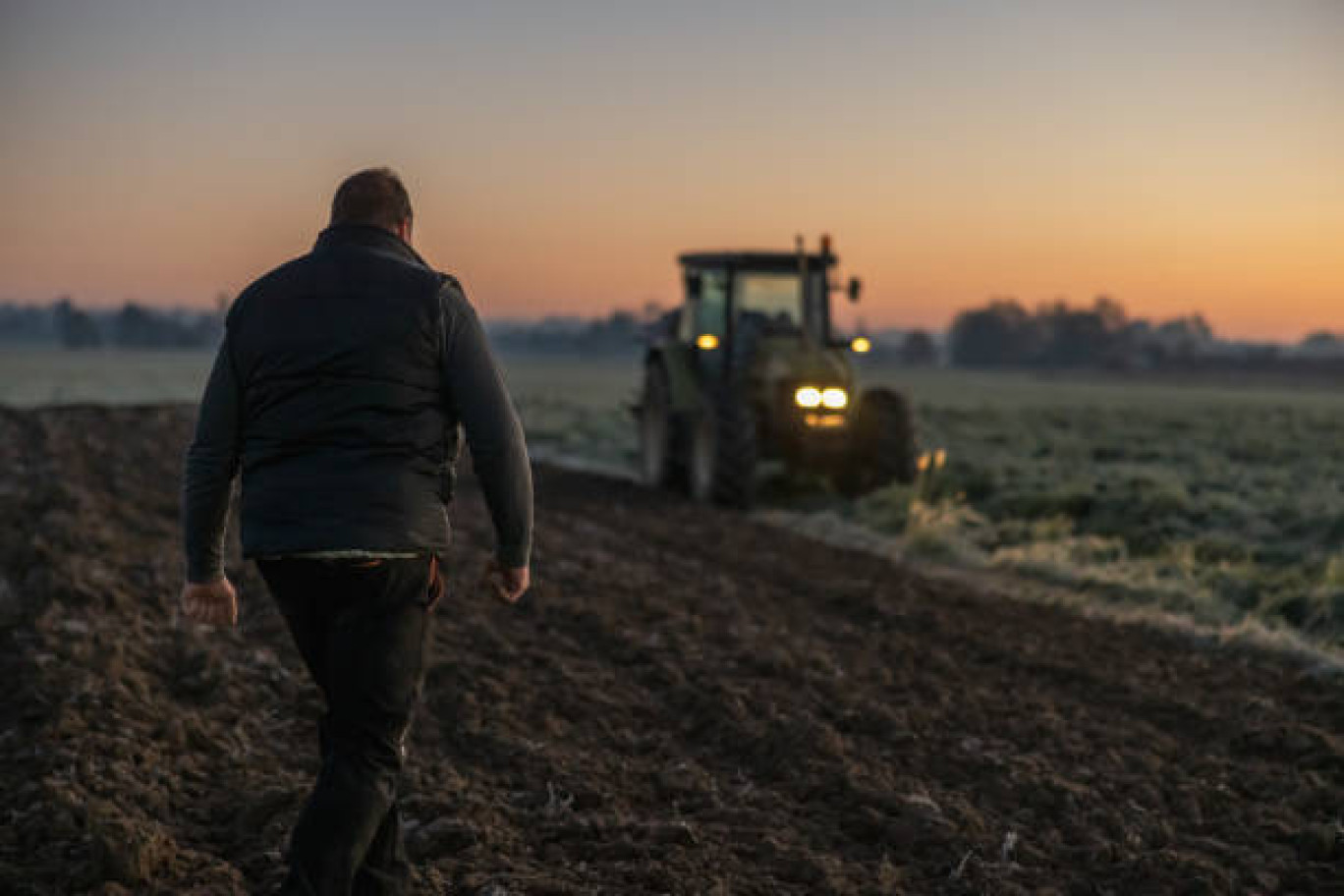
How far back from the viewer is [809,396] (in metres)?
13.4

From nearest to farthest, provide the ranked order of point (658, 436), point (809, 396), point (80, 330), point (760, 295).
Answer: point (809, 396) → point (760, 295) → point (658, 436) → point (80, 330)

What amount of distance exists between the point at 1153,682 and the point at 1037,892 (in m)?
3.32

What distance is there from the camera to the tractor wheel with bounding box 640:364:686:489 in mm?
15203

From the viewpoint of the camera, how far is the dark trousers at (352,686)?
314 centimetres

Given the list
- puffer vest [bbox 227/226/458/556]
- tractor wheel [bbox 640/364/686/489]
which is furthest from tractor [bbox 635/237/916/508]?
puffer vest [bbox 227/226/458/556]

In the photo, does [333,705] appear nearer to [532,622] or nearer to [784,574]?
[532,622]

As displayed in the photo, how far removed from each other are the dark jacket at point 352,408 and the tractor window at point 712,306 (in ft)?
35.9

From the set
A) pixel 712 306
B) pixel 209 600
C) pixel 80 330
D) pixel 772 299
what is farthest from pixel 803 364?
pixel 80 330

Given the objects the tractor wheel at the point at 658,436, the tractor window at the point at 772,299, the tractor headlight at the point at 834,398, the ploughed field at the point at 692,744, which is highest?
the tractor window at the point at 772,299

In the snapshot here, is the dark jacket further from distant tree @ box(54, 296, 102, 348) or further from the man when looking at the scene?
distant tree @ box(54, 296, 102, 348)

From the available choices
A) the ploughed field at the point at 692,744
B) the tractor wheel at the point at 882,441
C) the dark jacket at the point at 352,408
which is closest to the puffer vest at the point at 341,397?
the dark jacket at the point at 352,408

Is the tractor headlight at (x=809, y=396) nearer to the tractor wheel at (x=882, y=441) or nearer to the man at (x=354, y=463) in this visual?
the tractor wheel at (x=882, y=441)

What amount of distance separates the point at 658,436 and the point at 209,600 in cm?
1237

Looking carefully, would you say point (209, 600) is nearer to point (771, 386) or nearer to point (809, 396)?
point (809, 396)
